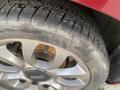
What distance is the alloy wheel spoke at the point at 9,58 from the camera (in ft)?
5.58

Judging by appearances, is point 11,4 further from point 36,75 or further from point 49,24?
point 36,75

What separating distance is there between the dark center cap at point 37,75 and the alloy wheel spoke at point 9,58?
0.09 metres

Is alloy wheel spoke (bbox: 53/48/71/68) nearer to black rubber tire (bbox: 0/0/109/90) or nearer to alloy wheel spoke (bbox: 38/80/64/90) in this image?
black rubber tire (bbox: 0/0/109/90)

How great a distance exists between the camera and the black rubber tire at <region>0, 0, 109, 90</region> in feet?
5.01

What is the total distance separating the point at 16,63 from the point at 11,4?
348 mm

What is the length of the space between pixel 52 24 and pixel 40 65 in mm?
334

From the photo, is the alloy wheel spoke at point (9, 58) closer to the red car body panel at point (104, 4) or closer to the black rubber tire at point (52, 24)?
the black rubber tire at point (52, 24)

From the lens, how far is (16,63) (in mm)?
1751

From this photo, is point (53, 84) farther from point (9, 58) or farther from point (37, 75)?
point (9, 58)

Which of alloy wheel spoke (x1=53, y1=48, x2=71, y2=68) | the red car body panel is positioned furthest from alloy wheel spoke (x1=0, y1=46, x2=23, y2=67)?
the red car body panel

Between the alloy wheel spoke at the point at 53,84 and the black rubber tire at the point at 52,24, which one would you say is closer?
the black rubber tire at the point at 52,24

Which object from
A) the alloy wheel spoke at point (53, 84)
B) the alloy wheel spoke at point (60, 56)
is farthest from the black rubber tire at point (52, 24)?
the alloy wheel spoke at point (53, 84)

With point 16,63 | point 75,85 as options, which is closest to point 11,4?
point 16,63

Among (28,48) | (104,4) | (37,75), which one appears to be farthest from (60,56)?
(104,4)
